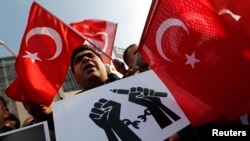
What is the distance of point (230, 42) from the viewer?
86.0 inches

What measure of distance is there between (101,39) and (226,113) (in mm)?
3317

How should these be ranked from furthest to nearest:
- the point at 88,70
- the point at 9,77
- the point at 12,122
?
the point at 9,77 → the point at 12,122 → the point at 88,70

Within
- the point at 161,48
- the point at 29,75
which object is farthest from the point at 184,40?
the point at 29,75

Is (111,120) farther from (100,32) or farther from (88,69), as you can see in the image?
(100,32)

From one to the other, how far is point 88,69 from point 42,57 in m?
1.16

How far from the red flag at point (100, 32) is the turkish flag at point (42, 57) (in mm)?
811

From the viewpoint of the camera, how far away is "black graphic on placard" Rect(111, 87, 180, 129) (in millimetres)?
2012

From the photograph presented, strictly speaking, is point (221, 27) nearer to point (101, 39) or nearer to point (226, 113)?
point (226, 113)

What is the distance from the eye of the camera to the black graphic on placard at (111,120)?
75.9 inches

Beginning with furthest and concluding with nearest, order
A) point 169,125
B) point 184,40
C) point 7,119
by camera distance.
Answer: point 7,119 → point 184,40 → point 169,125

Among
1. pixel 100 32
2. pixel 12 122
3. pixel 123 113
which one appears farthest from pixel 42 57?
pixel 123 113

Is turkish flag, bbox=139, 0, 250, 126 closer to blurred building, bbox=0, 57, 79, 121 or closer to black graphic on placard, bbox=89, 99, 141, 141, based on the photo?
black graphic on placard, bbox=89, 99, 141, 141

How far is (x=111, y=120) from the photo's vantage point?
79.8 inches

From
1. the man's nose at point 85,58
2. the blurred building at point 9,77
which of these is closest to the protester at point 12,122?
the man's nose at point 85,58
